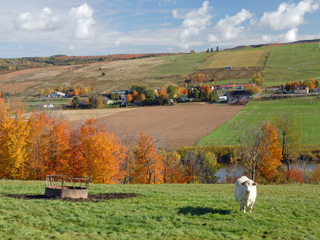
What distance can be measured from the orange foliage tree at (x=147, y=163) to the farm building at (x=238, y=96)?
8346cm

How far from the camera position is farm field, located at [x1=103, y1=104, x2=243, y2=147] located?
7819 centimetres

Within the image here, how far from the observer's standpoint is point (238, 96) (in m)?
133

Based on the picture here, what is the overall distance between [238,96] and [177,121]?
4498cm

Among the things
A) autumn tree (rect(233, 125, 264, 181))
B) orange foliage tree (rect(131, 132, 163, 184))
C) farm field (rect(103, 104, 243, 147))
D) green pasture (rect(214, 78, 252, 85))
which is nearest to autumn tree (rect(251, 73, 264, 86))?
green pasture (rect(214, 78, 252, 85))

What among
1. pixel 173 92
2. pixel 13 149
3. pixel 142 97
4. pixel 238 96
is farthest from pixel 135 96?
pixel 13 149

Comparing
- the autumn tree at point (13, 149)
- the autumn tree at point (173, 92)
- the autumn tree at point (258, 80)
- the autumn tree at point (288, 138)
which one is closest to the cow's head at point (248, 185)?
the autumn tree at point (13, 149)

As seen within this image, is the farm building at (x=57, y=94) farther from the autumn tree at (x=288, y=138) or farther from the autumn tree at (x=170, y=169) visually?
the autumn tree at (x=288, y=138)

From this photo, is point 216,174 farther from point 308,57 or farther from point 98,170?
point 308,57

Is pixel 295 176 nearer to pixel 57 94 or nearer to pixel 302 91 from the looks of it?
pixel 302 91

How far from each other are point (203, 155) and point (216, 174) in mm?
4104

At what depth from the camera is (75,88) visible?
17375 cm

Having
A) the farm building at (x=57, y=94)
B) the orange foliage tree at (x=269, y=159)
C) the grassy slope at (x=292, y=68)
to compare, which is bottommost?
the orange foliage tree at (x=269, y=159)

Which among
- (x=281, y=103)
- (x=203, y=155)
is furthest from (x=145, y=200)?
(x=281, y=103)

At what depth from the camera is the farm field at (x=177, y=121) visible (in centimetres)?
7819
